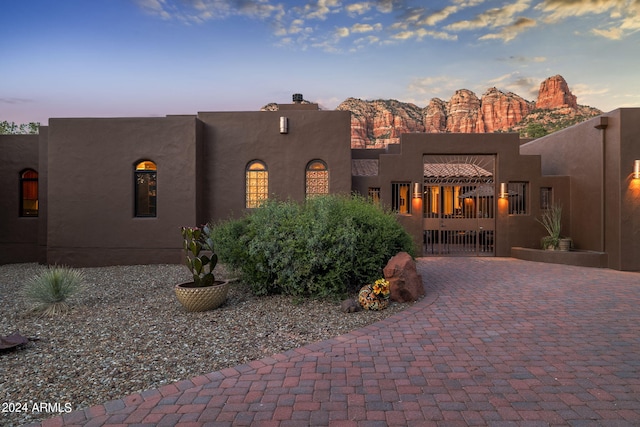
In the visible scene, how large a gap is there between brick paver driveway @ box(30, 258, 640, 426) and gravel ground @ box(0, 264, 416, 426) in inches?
12.5

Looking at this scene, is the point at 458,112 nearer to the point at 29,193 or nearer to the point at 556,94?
the point at 556,94

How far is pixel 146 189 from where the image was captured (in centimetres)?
1105

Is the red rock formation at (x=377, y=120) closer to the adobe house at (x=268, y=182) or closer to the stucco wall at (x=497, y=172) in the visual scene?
the stucco wall at (x=497, y=172)

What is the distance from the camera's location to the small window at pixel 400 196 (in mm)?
12383

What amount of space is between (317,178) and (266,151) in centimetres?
202

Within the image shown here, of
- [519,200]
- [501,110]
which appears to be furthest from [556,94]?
[519,200]

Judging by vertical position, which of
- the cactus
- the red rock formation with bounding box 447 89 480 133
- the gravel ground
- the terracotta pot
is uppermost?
the red rock formation with bounding box 447 89 480 133

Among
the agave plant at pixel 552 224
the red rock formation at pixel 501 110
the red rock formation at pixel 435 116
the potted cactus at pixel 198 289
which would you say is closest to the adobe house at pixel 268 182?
the agave plant at pixel 552 224

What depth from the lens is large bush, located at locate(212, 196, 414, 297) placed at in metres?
5.88

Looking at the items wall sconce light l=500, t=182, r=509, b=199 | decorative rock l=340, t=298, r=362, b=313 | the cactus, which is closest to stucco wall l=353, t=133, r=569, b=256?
wall sconce light l=500, t=182, r=509, b=199

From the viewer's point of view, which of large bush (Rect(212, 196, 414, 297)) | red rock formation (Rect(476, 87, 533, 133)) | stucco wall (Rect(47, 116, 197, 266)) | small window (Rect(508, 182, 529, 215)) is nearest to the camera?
large bush (Rect(212, 196, 414, 297))

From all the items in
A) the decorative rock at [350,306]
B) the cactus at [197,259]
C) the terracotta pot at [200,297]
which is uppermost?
the cactus at [197,259]

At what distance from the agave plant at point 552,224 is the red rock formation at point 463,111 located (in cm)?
5557

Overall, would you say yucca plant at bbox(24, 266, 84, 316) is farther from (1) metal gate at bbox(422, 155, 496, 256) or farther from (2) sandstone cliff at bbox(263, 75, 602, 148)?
(2) sandstone cliff at bbox(263, 75, 602, 148)
